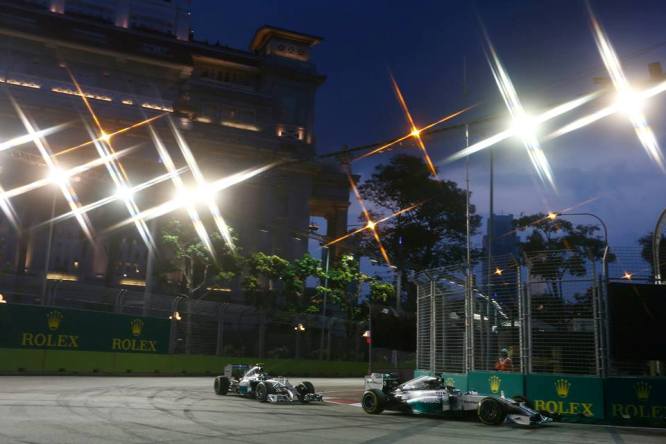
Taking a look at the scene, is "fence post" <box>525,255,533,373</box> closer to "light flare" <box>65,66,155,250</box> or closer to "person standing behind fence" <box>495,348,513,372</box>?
"person standing behind fence" <box>495,348,513,372</box>

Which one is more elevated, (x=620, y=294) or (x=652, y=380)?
(x=620, y=294)

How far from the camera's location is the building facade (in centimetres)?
4700

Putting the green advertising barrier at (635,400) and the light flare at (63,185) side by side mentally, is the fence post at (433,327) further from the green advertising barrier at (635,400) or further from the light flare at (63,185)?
the light flare at (63,185)

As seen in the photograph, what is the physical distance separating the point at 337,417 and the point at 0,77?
46.9 m

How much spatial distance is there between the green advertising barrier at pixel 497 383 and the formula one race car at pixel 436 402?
5.17 ft

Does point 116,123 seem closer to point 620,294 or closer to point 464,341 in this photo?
point 464,341

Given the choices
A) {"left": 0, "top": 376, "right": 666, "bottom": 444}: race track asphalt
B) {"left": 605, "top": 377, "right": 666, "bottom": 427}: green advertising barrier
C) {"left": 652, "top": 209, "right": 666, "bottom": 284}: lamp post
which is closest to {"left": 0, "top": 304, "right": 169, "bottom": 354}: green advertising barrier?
{"left": 0, "top": 376, "right": 666, "bottom": 444}: race track asphalt

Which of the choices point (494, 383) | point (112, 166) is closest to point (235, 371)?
point (494, 383)

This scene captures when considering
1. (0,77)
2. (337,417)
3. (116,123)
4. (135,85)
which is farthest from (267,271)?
(337,417)

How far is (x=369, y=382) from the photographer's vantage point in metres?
16.2

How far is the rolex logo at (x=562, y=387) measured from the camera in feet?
50.3

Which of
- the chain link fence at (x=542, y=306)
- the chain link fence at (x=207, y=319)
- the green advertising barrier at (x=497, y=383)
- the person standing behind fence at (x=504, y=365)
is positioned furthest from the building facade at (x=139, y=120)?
the person standing behind fence at (x=504, y=365)

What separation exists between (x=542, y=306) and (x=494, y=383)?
8.63 feet

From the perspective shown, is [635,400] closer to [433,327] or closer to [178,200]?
[433,327]
